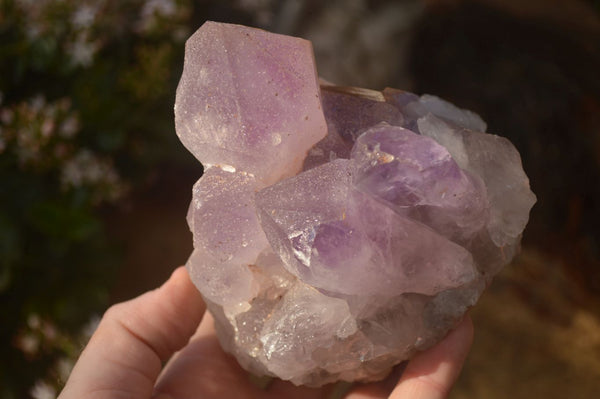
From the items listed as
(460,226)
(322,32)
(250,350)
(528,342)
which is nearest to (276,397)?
(250,350)

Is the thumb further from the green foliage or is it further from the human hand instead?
the green foliage

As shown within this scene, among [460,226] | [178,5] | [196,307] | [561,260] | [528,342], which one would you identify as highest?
[460,226]

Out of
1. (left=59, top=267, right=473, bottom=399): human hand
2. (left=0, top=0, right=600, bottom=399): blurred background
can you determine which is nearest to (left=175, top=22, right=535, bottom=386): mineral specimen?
(left=59, top=267, right=473, bottom=399): human hand

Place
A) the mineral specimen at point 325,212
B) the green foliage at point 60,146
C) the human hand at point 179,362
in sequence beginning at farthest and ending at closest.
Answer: the green foliage at point 60,146
the human hand at point 179,362
the mineral specimen at point 325,212

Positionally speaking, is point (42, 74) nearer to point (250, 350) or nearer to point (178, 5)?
point (178, 5)

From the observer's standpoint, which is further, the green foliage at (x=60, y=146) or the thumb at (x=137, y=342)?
the green foliage at (x=60, y=146)

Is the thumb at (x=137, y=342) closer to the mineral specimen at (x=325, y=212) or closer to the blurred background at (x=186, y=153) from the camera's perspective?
the mineral specimen at (x=325, y=212)

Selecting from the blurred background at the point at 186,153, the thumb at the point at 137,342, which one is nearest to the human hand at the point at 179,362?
the thumb at the point at 137,342
